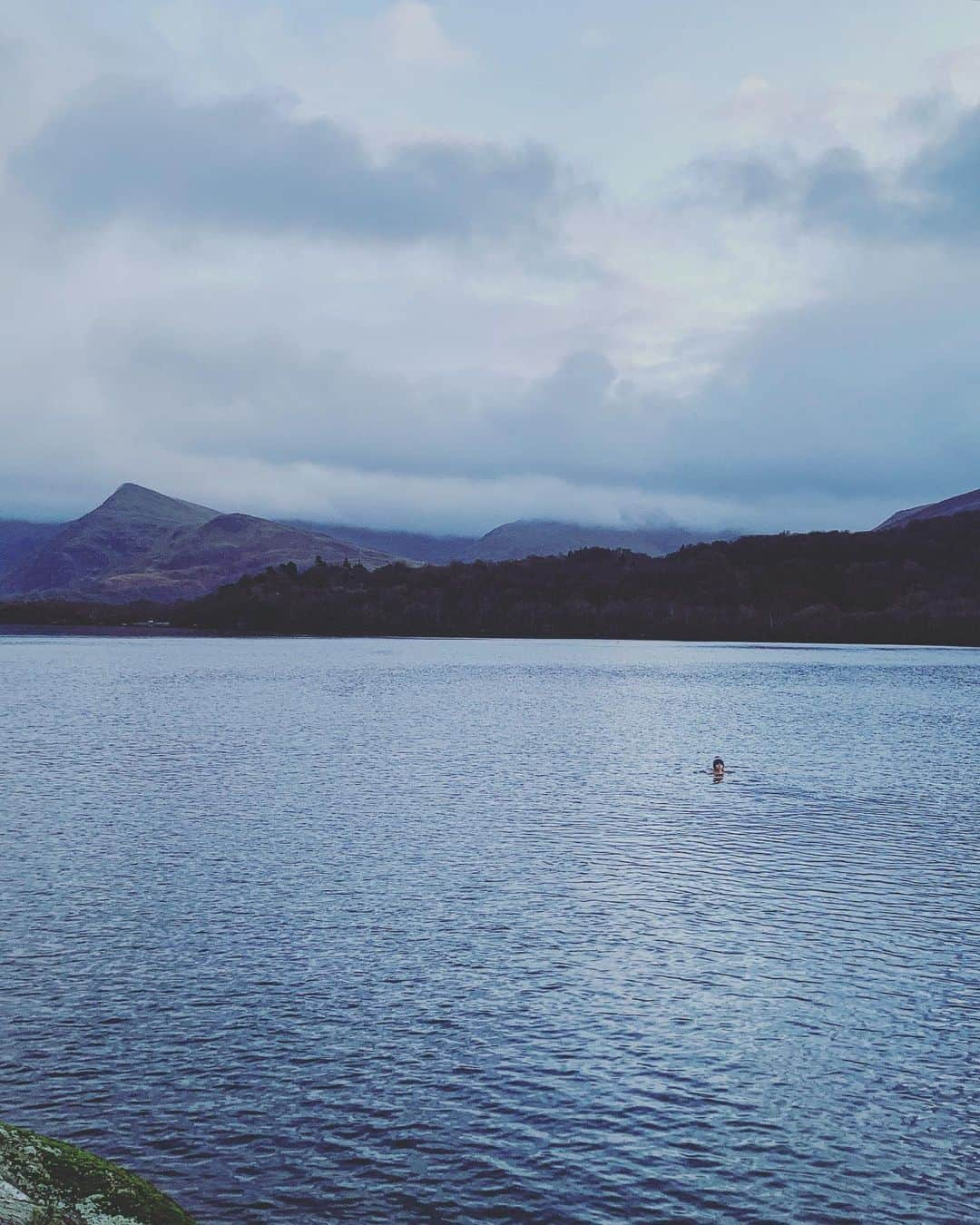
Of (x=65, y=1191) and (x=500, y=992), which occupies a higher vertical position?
(x=65, y=1191)

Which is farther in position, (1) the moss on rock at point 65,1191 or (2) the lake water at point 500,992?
(2) the lake water at point 500,992

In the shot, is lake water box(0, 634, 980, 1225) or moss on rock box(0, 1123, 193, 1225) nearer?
moss on rock box(0, 1123, 193, 1225)

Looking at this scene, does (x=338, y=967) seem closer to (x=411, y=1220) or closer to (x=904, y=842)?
(x=411, y=1220)

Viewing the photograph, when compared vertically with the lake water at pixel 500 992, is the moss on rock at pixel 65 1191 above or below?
above

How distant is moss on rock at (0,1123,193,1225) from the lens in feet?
35.9

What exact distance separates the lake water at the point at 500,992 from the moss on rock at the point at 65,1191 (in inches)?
146

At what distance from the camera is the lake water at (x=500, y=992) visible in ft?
55.5

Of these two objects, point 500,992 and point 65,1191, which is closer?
point 65,1191

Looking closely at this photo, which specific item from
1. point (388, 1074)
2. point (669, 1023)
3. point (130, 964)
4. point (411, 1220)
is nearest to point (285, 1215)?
point (411, 1220)

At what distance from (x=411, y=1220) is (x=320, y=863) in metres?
23.3

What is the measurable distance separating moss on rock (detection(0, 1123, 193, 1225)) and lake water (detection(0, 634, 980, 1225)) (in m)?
3.70

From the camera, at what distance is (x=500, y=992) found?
81.6ft

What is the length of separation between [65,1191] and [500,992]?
14.3m

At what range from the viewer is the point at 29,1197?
36.6 feet
